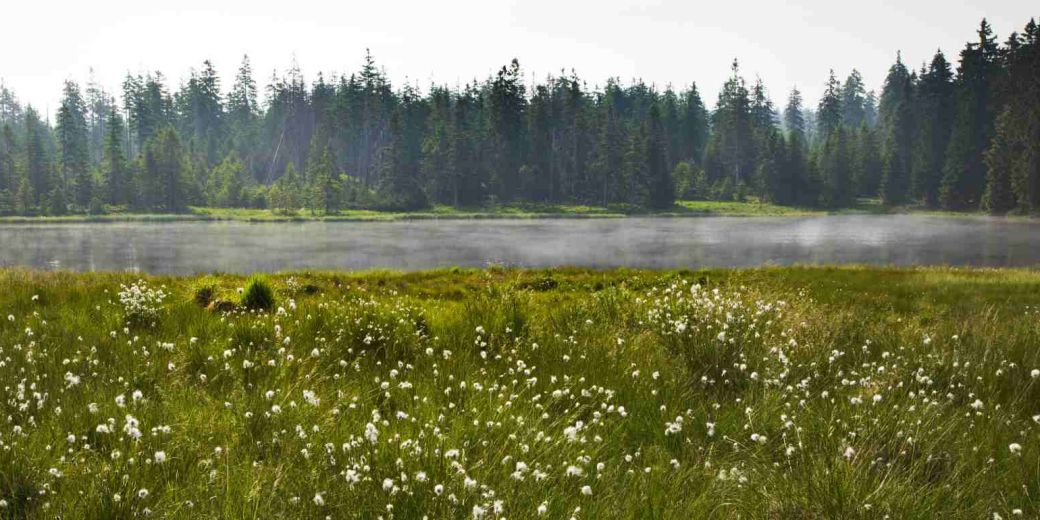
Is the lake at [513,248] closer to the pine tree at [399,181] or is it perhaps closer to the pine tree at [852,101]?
the pine tree at [399,181]

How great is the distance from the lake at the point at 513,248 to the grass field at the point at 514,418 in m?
20.7

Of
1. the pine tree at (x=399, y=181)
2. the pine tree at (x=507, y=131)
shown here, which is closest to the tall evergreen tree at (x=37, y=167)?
the pine tree at (x=399, y=181)

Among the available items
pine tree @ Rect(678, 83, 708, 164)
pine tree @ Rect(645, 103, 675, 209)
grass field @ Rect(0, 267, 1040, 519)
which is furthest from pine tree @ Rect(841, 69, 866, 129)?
grass field @ Rect(0, 267, 1040, 519)

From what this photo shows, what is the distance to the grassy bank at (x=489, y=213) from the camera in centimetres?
8612

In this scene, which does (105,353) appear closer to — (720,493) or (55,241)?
(720,493)

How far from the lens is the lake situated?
35250mm

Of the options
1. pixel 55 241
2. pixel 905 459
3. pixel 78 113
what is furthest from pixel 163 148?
pixel 905 459

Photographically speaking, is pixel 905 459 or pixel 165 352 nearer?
pixel 905 459

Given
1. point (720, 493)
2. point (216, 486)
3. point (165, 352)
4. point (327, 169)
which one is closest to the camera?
point (216, 486)

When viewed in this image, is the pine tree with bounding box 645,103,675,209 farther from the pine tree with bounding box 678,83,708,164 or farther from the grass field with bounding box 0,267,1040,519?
the grass field with bounding box 0,267,1040,519

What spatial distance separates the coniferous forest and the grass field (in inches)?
3494

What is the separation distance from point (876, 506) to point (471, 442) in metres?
2.48

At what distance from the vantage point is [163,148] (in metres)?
95.8

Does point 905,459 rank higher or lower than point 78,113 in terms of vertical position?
lower
